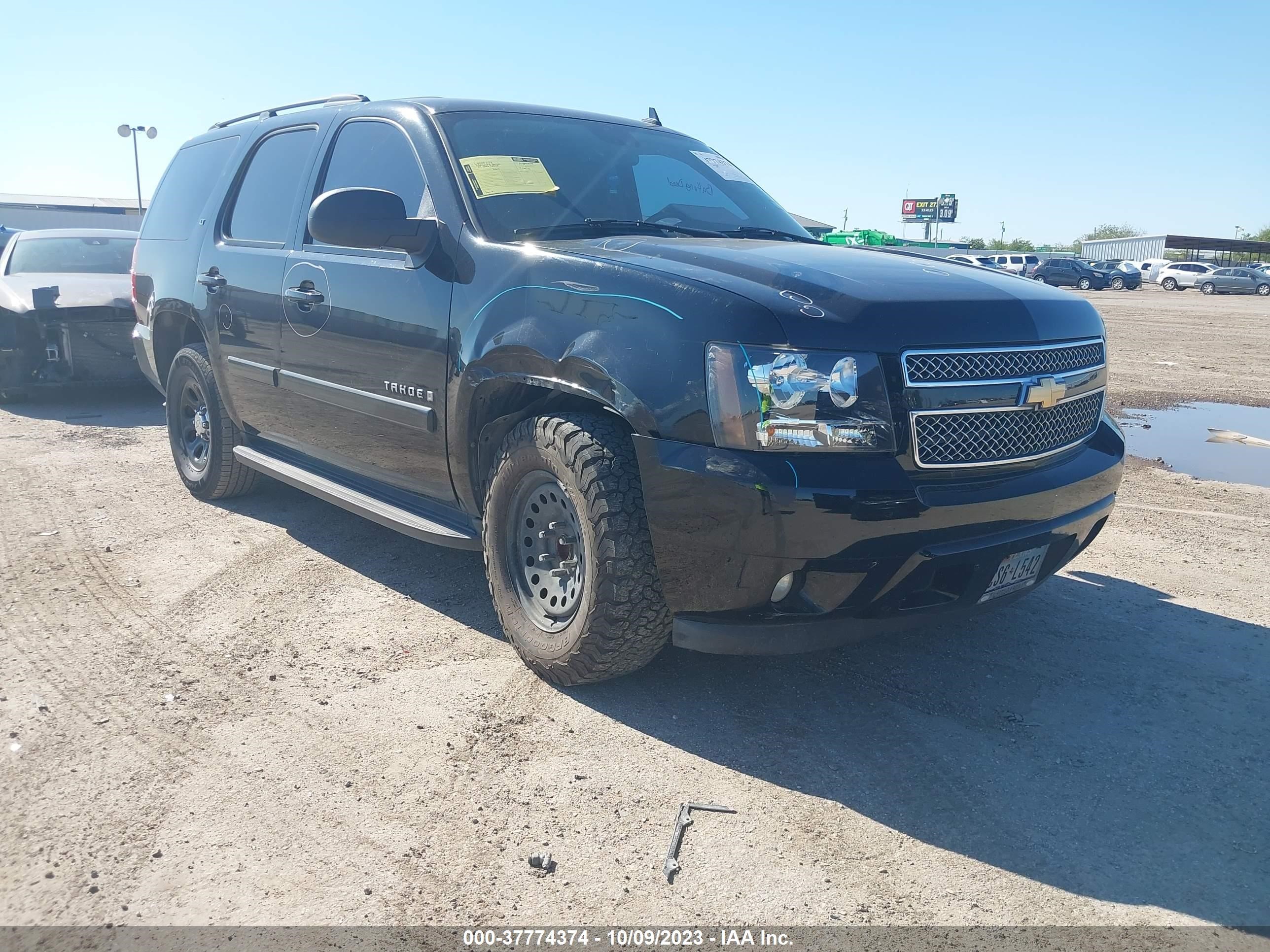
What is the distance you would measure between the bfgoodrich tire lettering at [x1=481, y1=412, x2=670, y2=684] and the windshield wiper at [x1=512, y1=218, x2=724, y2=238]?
0.79 meters

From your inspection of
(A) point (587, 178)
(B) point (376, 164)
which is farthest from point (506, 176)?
(B) point (376, 164)

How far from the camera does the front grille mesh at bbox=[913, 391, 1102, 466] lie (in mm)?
2846

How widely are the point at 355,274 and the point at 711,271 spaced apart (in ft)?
5.79

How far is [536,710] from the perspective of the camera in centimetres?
331

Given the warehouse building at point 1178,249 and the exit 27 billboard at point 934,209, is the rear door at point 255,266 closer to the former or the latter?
the warehouse building at point 1178,249

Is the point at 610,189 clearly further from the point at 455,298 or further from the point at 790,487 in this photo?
the point at 790,487

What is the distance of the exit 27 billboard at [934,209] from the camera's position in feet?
315

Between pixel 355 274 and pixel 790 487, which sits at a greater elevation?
pixel 355 274

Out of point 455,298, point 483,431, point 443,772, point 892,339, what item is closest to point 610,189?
point 455,298

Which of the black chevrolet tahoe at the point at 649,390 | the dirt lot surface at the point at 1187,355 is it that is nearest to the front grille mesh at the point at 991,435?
the black chevrolet tahoe at the point at 649,390

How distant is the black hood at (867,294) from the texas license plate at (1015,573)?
666 mm

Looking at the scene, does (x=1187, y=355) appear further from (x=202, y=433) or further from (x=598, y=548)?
(x=598, y=548)

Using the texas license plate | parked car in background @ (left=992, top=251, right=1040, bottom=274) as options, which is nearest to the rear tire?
Answer: the texas license plate

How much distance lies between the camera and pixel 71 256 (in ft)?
33.2
